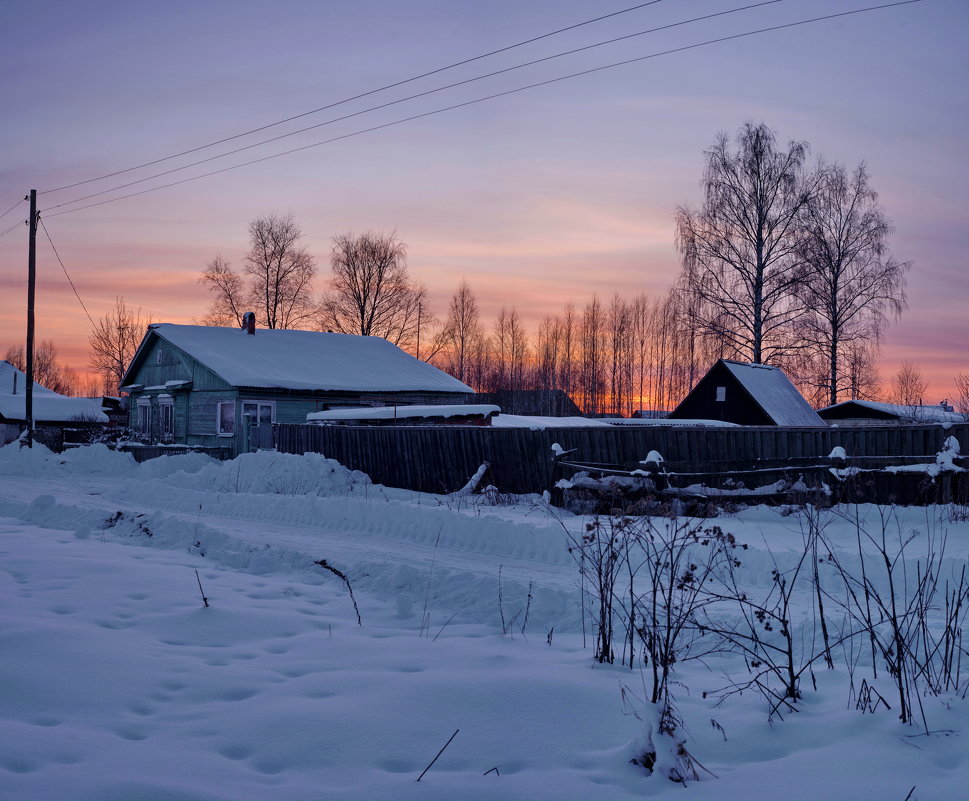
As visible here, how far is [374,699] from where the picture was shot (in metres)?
4.25

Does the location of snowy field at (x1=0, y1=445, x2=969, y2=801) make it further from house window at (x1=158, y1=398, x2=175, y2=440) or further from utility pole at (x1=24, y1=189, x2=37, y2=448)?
house window at (x1=158, y1=398, x2=175, y2=440)

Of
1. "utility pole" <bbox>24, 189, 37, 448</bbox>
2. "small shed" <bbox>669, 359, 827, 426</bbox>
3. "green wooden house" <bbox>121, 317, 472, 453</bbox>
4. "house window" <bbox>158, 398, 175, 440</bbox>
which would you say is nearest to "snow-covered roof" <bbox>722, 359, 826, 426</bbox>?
"small shed" <bbox>669, 359, 827, 426</bbox>

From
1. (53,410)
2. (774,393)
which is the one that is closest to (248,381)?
(774,393)

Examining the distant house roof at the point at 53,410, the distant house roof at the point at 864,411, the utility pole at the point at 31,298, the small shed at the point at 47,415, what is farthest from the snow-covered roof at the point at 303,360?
the distant house roof at the point at 864,411

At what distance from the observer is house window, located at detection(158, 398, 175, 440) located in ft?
104

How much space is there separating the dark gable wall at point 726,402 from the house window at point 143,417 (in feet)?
70.6

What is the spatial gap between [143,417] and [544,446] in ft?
75.0

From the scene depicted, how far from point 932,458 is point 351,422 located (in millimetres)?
16110

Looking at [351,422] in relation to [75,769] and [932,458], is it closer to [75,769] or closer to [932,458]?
[932,458]

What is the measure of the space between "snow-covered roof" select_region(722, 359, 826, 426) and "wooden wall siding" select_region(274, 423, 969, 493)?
15330 mm

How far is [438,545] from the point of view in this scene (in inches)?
433

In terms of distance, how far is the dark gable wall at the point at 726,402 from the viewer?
30.1m

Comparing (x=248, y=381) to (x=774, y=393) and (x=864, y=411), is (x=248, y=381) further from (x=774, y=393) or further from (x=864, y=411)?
(x=864, y=411)

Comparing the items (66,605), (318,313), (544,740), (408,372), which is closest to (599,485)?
(66,605)
